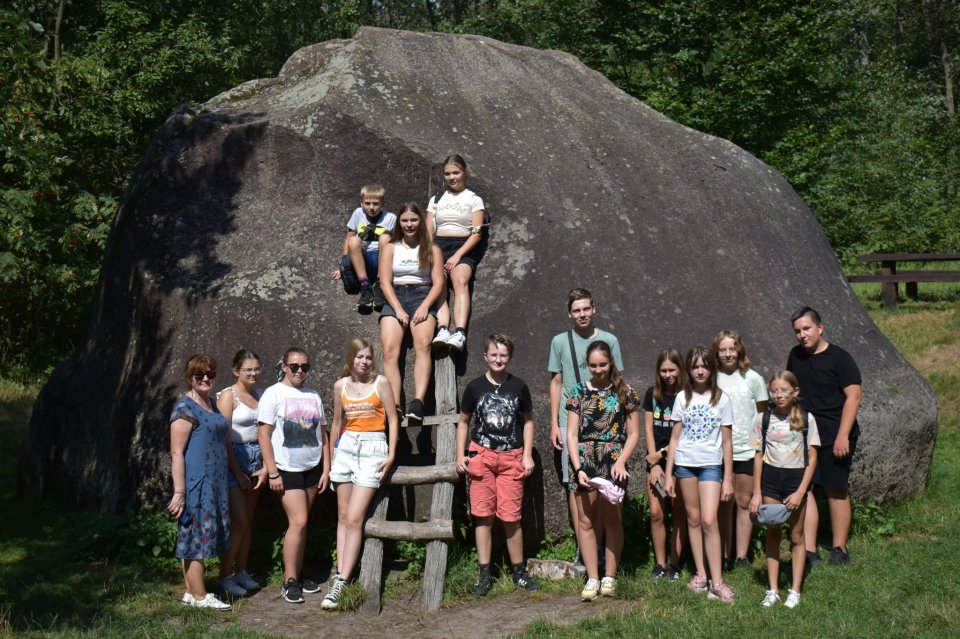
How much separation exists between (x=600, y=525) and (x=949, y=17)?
118ft

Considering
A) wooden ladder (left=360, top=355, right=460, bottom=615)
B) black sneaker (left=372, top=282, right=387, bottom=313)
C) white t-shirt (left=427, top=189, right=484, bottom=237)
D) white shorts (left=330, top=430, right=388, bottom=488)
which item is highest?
white t-shirt (left=427, top=189, right=484, bottom=237)

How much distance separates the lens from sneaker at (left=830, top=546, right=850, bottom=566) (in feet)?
22.6

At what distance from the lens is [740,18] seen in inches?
693

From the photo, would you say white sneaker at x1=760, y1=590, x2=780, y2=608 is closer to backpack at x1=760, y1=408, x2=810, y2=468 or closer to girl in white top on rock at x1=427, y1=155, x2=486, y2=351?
backpack at x1=760, y1=408, x2=810, y2=468

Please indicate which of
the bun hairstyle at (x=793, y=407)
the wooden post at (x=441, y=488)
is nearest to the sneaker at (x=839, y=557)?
the bun hairstyle at (x=793, y=407)

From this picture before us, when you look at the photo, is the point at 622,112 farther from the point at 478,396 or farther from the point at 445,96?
the point at 478,396

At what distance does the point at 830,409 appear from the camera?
6.86 m

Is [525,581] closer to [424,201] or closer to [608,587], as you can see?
[608,587]

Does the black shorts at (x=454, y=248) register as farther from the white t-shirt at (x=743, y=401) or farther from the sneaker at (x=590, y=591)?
the sneaker at (x=590, y=591)

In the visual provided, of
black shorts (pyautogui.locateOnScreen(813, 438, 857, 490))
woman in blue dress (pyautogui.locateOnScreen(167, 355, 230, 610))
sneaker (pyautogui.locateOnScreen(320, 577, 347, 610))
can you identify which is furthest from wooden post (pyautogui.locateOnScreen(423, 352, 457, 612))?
black shorts (pyautogui.locateOnScreen(813, 438, 857, 490))

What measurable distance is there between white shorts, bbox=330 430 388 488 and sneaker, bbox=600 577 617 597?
1.64 metres

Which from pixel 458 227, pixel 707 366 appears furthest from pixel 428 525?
pixel 458 227

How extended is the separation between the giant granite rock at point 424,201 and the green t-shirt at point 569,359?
0.46 metres

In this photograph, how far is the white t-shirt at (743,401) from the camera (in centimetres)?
650
